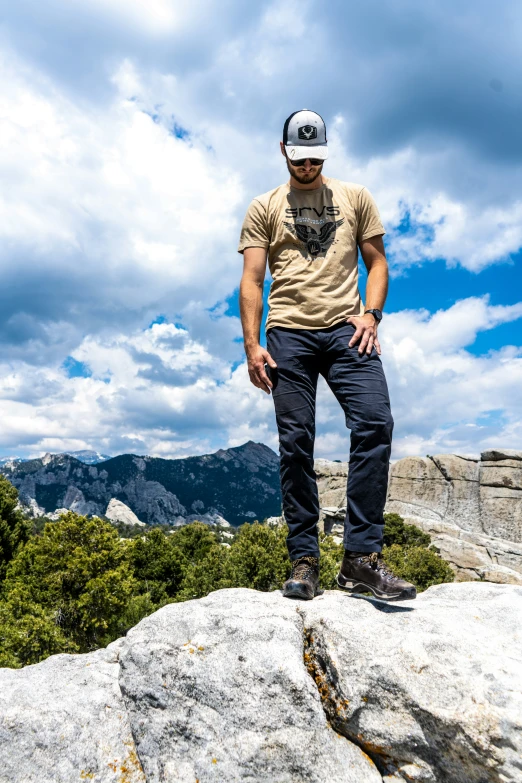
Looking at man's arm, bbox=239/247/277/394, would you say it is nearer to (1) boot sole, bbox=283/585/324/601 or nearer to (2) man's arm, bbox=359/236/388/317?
(2) man's arm, bbox=359/236/388/317

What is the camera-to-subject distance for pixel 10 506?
24109 millimetres

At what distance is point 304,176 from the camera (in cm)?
452

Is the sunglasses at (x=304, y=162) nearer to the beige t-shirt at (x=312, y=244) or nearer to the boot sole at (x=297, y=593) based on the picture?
the beige t-shirt at (x=312, y=244)

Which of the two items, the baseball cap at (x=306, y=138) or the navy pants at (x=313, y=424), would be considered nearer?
the navy pants at (x=313, y=424)

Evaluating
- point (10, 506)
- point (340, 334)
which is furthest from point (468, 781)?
point (10, 506)

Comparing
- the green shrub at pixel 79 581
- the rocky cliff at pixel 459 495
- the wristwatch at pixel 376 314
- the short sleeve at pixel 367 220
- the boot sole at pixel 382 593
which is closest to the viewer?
the boot sole at pixel 382 593

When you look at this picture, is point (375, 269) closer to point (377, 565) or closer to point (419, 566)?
point (377, 565)

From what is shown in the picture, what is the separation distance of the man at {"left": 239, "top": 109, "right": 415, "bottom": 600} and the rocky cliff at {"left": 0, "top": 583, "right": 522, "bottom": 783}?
50cm

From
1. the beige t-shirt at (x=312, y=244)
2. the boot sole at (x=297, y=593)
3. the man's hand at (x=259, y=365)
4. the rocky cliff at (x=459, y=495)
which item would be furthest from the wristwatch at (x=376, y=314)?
the rocky cliff at (x=459, y=495)

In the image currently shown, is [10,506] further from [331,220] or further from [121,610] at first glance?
[331,220]

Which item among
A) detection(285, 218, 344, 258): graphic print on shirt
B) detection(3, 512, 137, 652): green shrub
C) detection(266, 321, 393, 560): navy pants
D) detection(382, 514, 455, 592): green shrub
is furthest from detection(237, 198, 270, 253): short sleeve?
detection(382, 514, 455, 592): green shrub

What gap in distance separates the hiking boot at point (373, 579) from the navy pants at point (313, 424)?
0.28ft

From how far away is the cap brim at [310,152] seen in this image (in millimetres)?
4332

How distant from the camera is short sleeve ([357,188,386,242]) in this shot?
473 centimetres
